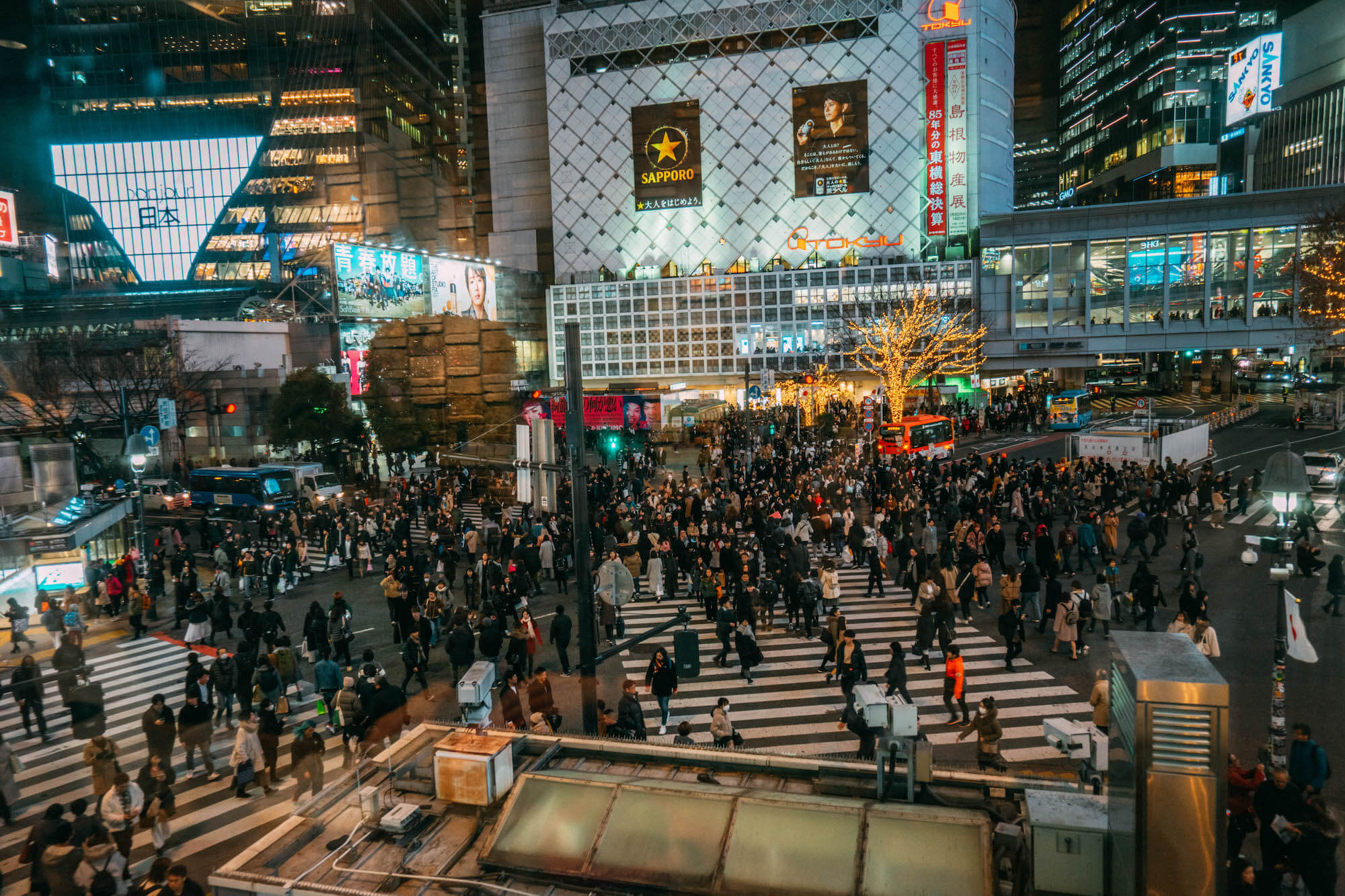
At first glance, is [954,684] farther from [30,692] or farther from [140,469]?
[140,469]

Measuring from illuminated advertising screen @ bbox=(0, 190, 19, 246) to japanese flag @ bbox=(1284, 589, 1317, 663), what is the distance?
30890 millimetres

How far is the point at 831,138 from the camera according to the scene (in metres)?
62.5

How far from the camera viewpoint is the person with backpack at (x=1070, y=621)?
1347 centimetres

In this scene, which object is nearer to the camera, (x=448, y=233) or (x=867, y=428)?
(x=867, y=428)

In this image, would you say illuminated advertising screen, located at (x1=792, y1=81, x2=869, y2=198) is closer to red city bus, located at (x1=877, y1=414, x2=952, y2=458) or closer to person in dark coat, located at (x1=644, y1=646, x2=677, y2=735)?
red city bus, located at (x1=877, y1=414, x2=952, y2=458)

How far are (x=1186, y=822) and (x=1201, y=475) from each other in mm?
23972

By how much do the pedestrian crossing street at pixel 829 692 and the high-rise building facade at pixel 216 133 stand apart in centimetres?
6193

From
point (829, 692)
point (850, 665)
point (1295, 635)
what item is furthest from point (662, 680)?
point (1295, 635)

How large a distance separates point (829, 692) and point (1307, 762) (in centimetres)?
638

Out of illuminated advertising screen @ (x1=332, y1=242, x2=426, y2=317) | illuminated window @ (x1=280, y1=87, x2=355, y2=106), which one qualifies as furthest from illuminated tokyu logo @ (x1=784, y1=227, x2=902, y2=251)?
illuminated window @ (x1=280, y1=87, x2=355, y2=106)

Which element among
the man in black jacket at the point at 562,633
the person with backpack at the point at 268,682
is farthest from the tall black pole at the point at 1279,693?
the person with backpack at the point at 268,682

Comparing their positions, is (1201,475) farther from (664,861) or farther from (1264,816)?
(664,861)

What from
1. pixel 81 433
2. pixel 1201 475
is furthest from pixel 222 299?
pixel 1201 475

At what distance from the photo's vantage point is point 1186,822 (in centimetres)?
358
